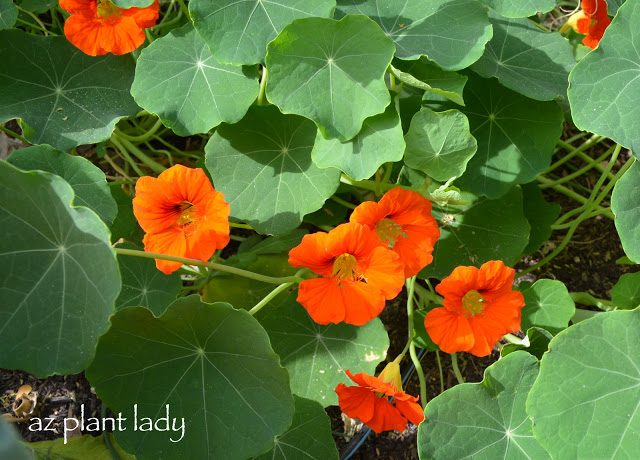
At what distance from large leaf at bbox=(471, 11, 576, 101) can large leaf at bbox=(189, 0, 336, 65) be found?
20.6 inches

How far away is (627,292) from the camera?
159 cm

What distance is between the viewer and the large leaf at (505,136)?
160cm

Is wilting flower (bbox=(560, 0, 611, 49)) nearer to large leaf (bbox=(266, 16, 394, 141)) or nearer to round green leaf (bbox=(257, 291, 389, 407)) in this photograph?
large leaf (bbox=(266, 16, 394, 141))

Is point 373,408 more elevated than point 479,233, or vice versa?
point 479,233

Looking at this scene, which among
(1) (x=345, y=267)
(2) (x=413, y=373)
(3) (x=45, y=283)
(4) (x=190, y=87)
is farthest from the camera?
(2) (x=413, y=373)

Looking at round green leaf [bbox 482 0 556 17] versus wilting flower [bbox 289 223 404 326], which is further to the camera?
round green leaf [bbox 482 0 556 17]

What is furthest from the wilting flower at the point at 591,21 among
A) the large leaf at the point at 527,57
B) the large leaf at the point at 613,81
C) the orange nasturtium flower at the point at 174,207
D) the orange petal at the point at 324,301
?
the orange nasturtium flower at the point at 174,207

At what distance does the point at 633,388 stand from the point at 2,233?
1497 mm

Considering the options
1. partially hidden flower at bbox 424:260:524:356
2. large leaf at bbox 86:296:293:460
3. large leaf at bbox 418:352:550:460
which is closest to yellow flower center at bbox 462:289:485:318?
partially hidden flower at bbox 424:260:524:356

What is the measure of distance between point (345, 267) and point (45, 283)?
0.68m

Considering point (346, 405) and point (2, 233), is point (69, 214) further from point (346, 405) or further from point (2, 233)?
point (346, 405)

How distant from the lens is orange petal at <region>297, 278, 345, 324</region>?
1284 millimetres

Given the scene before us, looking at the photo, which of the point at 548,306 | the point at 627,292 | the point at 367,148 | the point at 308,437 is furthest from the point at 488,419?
the point at 367,148

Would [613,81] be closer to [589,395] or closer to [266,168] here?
[589,395]
